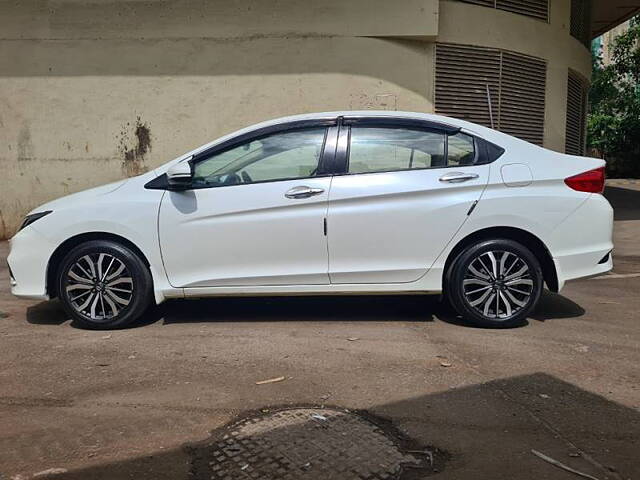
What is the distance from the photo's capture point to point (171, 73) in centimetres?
960

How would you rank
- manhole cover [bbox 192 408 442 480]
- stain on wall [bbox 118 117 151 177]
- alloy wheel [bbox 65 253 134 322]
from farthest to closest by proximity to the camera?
stain on wall [bbox 118 117 151 177] < alloy wheel [bbox 65 253 134 322] < manhole cover [bbox 192 408 442 480]

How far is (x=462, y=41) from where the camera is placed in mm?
10141

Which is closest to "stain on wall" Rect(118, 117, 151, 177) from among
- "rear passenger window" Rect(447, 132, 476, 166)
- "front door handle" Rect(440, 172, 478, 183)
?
"rear passenger window" Rect(447, 132, 476, 166)

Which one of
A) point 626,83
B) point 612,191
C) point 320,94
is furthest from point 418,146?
point 626,83

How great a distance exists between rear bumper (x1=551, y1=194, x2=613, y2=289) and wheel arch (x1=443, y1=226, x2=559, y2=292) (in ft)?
0.19

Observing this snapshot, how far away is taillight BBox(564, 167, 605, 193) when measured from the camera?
4.83 metres

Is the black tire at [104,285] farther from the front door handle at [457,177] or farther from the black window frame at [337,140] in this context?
the front door handle at [457,177]

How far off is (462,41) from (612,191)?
10635 mm

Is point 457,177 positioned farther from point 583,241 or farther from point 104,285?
point 104,285

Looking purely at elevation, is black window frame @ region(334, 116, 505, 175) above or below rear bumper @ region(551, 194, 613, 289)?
above

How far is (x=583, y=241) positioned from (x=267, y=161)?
8.53 feet

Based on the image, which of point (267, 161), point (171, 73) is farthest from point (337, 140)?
point (171, 73)

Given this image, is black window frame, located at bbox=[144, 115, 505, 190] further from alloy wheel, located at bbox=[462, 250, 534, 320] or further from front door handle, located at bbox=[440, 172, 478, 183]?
alloy wheel, located at bbox=[462, 250, 534, 320]

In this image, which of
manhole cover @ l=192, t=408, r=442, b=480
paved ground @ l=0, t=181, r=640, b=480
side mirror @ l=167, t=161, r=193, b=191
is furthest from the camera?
side mirror @ l=167, t=161, r=193, b=191
